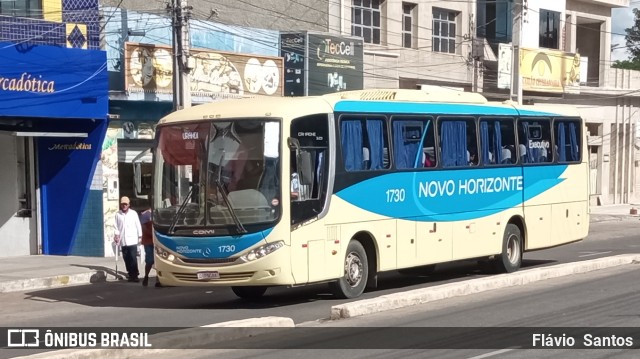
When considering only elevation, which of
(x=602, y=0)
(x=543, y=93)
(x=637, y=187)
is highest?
(x=602, y=0)

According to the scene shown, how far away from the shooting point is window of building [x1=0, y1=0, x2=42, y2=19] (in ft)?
73.9

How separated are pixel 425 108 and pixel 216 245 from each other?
17.0 feet

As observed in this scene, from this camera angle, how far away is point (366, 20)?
33781mm

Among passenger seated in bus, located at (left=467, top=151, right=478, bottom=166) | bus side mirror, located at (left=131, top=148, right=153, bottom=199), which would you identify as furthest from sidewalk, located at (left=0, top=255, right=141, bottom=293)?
passenger seated in bus, located at (left=467, top=151, right=478, bottom=166)

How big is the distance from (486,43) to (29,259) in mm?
21659

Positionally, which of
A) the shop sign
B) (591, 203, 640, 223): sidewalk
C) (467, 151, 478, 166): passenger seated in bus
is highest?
the shop sign

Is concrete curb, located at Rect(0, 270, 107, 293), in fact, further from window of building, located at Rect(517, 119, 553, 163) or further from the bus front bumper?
window of building, located at Rect(517, 119, 553, 163)

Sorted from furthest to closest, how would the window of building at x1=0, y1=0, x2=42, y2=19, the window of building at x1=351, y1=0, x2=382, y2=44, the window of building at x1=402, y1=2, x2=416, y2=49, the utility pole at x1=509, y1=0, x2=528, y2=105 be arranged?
the window of building at x1=402, y1=2, x2=416, y2=49 < the utility pole at x1=509, y1=0, x2=528, y2=105 < the window of building at x1=351, y1=0, x2=382, y2=44 < the window of building at x1=0, y1=0, x2=42, y2=19

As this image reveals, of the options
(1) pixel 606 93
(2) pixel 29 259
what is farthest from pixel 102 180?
(1) pixel 606 93

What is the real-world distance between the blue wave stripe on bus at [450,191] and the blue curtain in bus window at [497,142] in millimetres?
263

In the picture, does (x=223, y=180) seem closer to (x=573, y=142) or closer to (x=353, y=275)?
Result: (x=353, y=275)

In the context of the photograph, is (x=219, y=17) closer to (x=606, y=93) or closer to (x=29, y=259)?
(x=29, y=259)

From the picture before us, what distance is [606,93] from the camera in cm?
4584

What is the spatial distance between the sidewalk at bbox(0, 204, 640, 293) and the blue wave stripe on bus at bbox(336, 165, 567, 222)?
695cm
